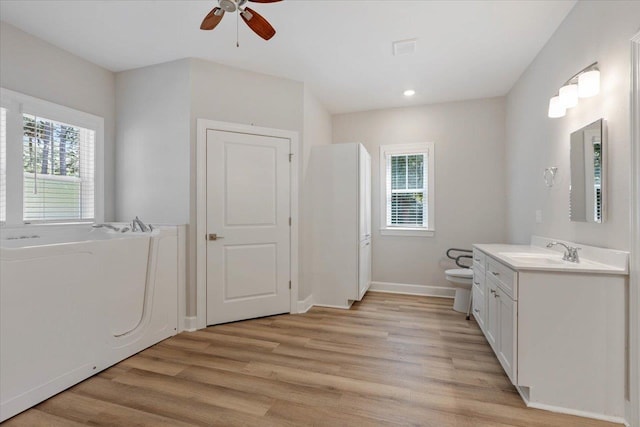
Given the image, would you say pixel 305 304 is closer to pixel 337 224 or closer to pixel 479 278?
pixel 337 224

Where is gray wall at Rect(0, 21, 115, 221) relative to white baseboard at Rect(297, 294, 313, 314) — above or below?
above

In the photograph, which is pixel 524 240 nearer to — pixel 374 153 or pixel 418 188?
pixel 418 188

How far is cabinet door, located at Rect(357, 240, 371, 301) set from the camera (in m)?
3.85

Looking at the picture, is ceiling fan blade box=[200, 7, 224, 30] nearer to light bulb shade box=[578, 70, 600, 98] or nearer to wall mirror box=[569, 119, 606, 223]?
light bulb shade box=[578, 70, 600, 98]

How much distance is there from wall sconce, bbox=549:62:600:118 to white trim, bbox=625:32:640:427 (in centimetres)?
33

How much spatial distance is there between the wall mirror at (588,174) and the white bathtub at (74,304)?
345 centimetres

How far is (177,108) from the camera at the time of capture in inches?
126

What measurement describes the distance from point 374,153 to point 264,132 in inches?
74.4

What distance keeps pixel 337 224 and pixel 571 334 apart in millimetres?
2513

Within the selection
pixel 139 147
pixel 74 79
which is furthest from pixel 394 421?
pixel 74 79

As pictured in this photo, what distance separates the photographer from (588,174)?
82.7 inches

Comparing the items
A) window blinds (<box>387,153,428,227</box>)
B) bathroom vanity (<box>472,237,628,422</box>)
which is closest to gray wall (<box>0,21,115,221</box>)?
window blinds (<box>387,153,428,227</box>)

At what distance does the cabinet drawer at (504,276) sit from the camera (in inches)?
76.1

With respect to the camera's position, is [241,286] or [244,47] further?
[241,286]
